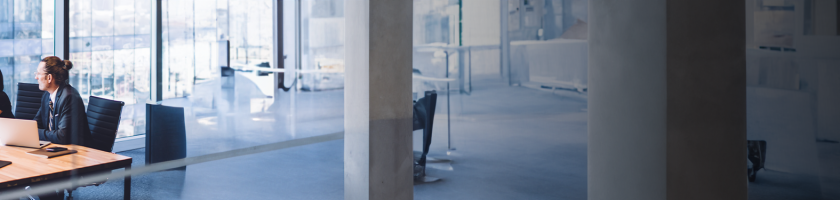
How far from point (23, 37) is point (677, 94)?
19.4 feet

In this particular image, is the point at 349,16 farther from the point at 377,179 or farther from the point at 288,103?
the point at 288,103

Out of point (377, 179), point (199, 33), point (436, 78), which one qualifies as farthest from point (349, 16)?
point (199, 33)

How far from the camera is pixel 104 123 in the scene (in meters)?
3.99

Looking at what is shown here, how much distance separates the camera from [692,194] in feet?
8.46

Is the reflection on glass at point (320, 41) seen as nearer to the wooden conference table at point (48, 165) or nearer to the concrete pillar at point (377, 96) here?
the concrete pillar at point (377, 96)

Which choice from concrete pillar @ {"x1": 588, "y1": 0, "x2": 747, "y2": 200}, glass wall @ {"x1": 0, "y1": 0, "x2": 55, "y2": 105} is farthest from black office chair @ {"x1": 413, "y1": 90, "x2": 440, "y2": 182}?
glass wall @ {"x1": 0, "y1": 0, "x2": 55, "y2": 105}

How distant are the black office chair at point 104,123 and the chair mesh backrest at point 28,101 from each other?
47.6 inches

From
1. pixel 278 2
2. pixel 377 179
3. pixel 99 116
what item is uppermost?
pixel 278 2

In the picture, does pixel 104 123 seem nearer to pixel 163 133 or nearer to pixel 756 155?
pixel 163 133

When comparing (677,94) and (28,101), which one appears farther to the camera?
(28,101)

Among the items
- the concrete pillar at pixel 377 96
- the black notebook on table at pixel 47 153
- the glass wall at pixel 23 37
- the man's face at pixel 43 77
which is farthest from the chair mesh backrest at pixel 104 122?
the glass wall at pixel 23 37

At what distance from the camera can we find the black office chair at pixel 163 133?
5.12 m

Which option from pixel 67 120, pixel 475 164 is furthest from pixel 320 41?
pixel 67 120

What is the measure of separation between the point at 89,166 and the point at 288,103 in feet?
22.9
